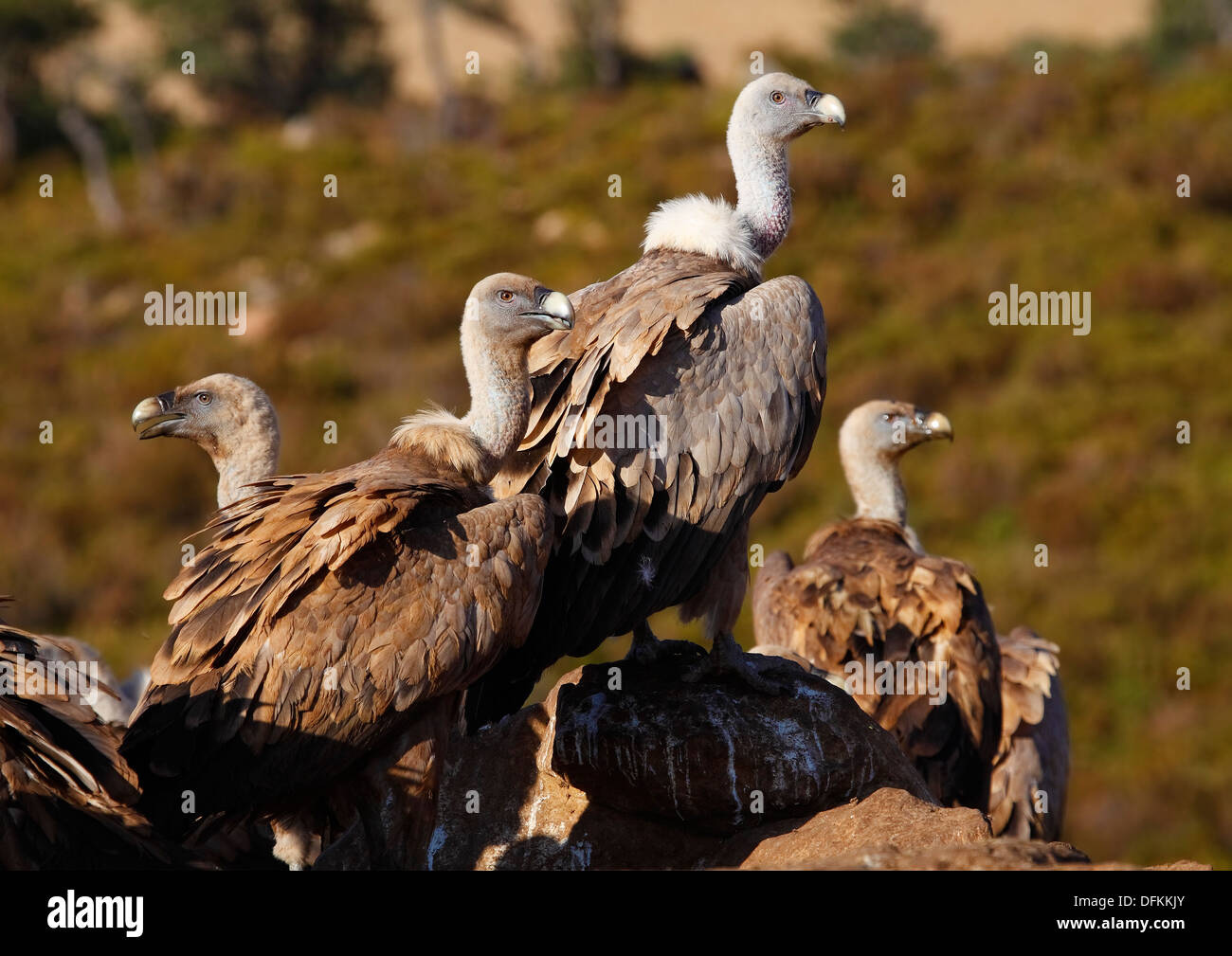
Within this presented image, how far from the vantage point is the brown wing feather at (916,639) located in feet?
28.5

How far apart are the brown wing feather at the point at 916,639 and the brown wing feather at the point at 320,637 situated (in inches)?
128

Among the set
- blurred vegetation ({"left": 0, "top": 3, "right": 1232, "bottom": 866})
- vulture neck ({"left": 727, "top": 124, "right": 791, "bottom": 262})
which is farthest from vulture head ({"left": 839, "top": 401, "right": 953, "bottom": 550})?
blurred vegetation ({"left": 0, "top": 3, "right": 1232, "bottom": 866})

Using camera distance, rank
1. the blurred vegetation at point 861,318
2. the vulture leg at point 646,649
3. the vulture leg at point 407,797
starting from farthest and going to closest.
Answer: the blurred vegetation at point 861,318
the vulture leg at point 646,649
the vulture leg at point 407,797

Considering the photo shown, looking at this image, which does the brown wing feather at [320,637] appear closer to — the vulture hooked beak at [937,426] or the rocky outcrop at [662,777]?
the rocky outcrop at [662,777]

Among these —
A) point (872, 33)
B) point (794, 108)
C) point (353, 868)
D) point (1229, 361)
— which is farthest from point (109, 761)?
point (872, 33)

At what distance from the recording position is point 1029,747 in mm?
9406

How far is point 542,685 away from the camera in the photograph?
18344 millimetres

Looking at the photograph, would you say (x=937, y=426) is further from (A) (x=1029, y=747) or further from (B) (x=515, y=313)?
(B) (x=515, y=313)

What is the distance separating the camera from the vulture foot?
7.27 meters

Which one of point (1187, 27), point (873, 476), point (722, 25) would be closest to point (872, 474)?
point (873, 476)

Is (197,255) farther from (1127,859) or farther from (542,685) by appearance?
(1127,859)

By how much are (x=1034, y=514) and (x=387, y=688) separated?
18842 millimetres

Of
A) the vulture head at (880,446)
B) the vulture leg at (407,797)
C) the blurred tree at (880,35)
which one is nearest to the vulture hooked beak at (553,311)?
the vulture leg at (407,797)

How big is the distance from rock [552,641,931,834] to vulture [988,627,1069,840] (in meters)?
2.19
